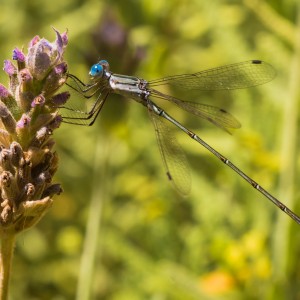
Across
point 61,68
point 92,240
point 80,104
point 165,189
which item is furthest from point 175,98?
point 61,68

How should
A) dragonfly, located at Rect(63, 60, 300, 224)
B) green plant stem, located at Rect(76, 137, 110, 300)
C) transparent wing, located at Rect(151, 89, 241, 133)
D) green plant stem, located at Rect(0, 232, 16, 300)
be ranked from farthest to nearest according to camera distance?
transparent wing, located at Rect(151, 89, 241, 133) < green plant stem, located at Rect(76, 137, 110, 300) < dragonfly, located at Rect(63, 60, 300, 224) < green plant stem, located at Rect(0, 232, 16, 300)

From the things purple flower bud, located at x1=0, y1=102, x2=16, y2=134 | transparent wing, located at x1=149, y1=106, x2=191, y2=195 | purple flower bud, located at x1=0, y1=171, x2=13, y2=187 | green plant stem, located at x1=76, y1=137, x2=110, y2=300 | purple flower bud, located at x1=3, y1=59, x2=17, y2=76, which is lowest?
purple flower bud, located at x1=0, y1=171, x2=13, y2=187

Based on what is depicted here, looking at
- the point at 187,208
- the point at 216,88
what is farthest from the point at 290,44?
the point at 187,208

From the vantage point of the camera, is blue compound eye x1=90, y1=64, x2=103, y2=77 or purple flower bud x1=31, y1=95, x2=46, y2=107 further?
blue compound eye x1=90, y1=64, x2=103, y2=77

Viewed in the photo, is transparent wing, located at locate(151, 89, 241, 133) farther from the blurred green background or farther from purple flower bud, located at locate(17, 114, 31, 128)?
purple flower bud, located at locate(17, 114, 31, 128)

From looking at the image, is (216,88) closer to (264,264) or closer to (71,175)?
(264,264)

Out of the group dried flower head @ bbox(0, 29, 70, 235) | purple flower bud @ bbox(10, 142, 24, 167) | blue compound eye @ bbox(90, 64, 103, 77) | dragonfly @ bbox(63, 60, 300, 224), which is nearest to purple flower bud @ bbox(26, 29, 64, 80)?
dried flower head @ bbox(0, 29, 70, 235)
